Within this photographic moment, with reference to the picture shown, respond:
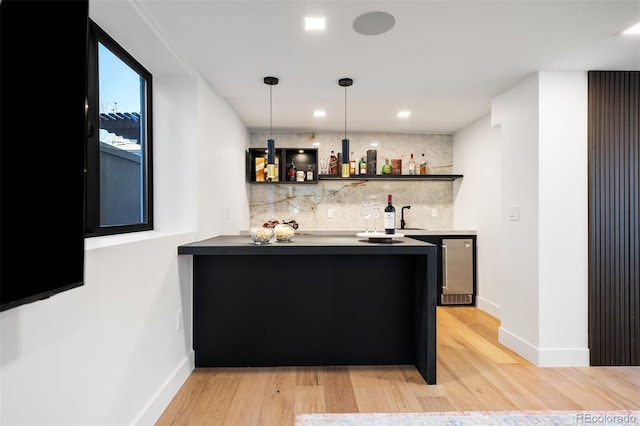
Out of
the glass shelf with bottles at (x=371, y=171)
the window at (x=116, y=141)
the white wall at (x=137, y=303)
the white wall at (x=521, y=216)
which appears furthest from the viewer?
the glass shelf with bottles at (x=371, y=171)

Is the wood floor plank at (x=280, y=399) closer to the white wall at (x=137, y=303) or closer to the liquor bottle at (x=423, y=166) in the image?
the white wall at (x=137, y=303)

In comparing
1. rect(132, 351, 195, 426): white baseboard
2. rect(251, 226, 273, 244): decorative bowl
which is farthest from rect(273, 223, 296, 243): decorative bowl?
rect(132, 351, 195, 426): white baseboard

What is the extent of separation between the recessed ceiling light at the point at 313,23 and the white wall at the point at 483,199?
8.68 feet

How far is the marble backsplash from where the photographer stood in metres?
4.96

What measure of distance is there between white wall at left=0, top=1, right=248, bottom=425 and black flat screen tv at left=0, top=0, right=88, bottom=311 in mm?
170

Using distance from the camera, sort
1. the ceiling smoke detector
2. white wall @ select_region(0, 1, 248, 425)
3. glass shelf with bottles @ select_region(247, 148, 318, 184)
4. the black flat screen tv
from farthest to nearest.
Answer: glass shelf with bottles @ select_region(247, 148, 318, 184), the ceiling smoke detector, white wall @ select_region(0, 1, 248, 425), the black flat screen tv

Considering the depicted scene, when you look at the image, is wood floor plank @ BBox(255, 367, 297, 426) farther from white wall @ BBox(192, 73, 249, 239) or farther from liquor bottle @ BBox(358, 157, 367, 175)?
liquor bottle @ BBox(358, 157, 367, 175)

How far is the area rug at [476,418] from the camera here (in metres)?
1.93

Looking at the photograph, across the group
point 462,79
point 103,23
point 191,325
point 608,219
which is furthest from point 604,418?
point 103,23

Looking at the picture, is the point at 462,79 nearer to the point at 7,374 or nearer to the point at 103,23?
the point at 103,23

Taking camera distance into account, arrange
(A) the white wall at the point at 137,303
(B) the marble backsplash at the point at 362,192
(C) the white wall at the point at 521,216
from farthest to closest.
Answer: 1. (B) the marble backsplash at the point at 362,192
2. (C) the white wall at the point at 521,216
3. (A) the white wall at the point at 137,303

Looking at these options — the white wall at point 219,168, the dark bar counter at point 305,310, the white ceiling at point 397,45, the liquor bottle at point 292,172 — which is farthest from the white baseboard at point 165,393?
the liquor bottle at point 292,172

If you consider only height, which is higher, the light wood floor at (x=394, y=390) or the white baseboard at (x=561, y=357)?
the white baseboard at (x=561, y=357)

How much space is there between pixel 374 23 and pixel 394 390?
2.23m
